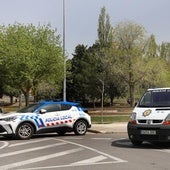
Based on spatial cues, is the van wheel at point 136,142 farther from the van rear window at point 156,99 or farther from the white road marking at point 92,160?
the white road marking at point 92,160

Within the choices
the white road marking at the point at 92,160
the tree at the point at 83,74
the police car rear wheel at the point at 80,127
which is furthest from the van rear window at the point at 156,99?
the tree at the point at 83,74

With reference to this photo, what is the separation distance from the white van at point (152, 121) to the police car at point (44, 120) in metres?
5.31

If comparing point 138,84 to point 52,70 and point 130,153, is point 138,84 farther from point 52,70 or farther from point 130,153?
point 130,153

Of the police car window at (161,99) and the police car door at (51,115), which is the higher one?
the police car window at (161,99)

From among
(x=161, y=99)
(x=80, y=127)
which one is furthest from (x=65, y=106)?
(x=161, y=99)

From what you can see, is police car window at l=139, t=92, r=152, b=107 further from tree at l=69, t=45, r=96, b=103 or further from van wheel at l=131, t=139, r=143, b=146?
tree at l=69, t=45, r=96, b=103

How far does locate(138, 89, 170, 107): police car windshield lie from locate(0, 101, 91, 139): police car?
5.43 meters

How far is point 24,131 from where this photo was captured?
18922 mm

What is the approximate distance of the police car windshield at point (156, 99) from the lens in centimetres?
1497

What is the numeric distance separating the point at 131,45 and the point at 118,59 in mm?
2180

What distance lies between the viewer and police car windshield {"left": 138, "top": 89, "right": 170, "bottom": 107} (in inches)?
589

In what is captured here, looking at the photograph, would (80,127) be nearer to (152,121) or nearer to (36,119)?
(36,119)

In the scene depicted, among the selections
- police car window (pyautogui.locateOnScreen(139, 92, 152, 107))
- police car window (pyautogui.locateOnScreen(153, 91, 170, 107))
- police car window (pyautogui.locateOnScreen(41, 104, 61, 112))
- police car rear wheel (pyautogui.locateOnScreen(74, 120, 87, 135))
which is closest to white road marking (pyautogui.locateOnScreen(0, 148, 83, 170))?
police car window (pyautogui.locateOnScreen(139, 92, 152, 107))

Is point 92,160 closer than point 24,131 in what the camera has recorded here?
Yes
